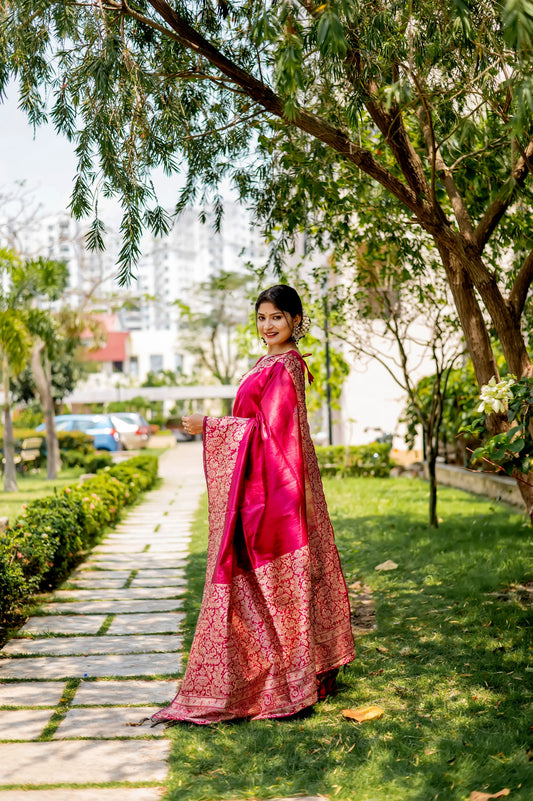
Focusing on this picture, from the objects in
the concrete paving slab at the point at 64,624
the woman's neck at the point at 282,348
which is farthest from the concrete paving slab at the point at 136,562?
A: the woman's neck at the point at 282,348

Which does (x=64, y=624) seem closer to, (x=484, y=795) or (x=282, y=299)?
(x=282, y=299)

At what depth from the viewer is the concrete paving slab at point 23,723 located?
3.17m

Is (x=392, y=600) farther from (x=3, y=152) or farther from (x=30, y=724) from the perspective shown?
(x=3, y=152)

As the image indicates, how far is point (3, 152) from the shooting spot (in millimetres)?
11750

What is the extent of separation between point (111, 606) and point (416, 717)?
2.64m

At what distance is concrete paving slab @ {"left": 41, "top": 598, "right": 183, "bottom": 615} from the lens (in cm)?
521

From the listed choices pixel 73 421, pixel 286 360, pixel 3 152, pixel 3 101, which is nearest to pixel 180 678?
pixel 286 360

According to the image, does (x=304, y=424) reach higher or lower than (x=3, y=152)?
lower

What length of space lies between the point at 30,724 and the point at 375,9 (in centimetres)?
347

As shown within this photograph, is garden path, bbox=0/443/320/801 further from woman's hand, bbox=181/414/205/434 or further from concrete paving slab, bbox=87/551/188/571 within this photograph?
woman's hand, bbox=181/414/205/434

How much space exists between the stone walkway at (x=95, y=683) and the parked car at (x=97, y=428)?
14.7m

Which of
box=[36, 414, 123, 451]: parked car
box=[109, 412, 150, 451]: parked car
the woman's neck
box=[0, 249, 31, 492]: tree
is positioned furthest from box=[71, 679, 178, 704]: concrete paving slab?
box=[109, 412, 150, 451]: parked car

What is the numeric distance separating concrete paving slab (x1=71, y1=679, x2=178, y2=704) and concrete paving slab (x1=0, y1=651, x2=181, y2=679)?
0.13m

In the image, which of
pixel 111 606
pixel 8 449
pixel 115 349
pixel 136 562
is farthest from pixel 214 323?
pixel 111 606
